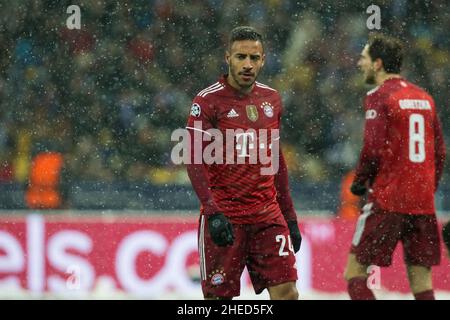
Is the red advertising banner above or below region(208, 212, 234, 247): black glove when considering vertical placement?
below

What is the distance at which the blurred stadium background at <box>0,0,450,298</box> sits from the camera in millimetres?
9320

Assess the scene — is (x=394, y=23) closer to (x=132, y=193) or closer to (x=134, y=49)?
(x=134, y=49)

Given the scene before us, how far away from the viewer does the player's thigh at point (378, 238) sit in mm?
6074

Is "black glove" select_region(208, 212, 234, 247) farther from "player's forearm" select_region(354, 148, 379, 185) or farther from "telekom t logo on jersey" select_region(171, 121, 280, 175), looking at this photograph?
"player's forearm" select_region(354, 148, 379, 185)

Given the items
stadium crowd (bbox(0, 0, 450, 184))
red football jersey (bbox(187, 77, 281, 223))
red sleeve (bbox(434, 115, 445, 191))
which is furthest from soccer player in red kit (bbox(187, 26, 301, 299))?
stadium crowd (bbox(0, 0, 450, 184))

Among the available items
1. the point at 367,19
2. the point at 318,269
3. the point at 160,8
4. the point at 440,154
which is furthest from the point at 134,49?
the point at 440,154

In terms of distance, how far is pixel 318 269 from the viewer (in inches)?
333

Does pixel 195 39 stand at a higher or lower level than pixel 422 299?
higher

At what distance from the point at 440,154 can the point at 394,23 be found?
16.9ft

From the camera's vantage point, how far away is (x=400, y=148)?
6066 mm

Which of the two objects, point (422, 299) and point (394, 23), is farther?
point (394, 23)

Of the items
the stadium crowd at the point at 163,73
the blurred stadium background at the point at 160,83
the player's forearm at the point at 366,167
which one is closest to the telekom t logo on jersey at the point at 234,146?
the player's forearm at the point at 366,167

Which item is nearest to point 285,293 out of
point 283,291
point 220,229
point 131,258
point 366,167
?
point 283,291

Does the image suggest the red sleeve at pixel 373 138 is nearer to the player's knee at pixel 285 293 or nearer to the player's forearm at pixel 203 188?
the player's knee at pixel 285 293
